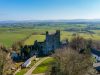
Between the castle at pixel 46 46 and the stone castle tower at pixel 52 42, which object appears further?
the stone castle tower at pixel 52 42

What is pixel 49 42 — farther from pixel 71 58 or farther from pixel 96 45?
pixel 71 58

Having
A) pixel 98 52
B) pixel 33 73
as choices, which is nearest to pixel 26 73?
pixel 33 73

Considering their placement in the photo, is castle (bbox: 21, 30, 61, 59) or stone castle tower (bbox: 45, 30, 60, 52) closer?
castle (bbox: 21, 30, 61, 59)

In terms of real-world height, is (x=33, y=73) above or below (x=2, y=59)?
below

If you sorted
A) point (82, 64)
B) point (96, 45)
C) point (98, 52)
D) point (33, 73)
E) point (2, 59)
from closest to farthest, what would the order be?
point (82, 64) < point (2, 59) < point (33, 73) < point (98, 52) < point (96, 45)

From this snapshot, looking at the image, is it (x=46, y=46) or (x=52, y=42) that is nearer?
(x=46, y=46)

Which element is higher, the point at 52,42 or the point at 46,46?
the point at 52,42

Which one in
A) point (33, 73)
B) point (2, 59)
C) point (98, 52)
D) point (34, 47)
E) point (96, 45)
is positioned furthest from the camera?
point (96, 45)

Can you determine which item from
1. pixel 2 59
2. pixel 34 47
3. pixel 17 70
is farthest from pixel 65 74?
pixel 34 47

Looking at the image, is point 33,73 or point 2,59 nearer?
point 2,59
